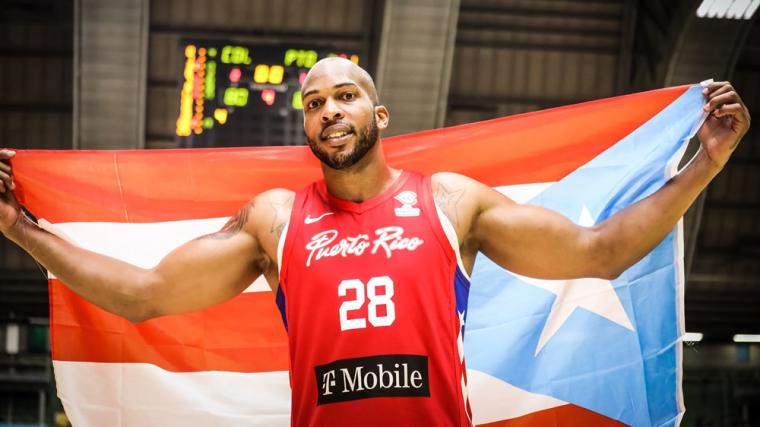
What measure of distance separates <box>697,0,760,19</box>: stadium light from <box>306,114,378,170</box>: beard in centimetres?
794

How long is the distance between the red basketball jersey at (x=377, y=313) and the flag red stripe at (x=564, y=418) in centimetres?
72

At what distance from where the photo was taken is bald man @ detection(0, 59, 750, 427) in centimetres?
278

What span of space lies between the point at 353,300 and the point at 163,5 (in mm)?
8126

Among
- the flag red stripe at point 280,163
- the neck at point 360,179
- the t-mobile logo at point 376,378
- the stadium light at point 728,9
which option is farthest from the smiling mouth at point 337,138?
the stadium light at point 728,9

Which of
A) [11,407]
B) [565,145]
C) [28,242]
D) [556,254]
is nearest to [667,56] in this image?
[565,145]

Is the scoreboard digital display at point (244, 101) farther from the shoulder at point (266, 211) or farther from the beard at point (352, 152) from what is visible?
the beard at point (352, 152)

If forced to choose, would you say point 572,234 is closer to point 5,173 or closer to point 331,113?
point 331,113

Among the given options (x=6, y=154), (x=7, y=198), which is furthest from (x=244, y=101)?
(x=7, y=198)

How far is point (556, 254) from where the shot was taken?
3.14 meters

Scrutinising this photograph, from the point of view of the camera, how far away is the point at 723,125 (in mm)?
3201

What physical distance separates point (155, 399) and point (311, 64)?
6234 millimetres

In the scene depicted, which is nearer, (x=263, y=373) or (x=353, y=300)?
(x=353, y=300)

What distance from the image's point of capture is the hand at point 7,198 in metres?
3.33

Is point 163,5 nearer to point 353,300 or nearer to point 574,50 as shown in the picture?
point 574,50
